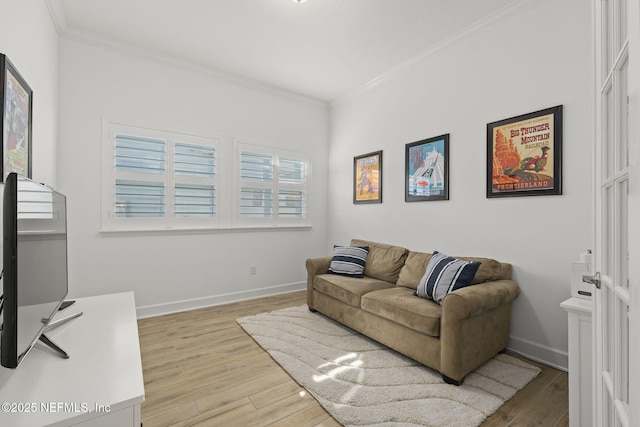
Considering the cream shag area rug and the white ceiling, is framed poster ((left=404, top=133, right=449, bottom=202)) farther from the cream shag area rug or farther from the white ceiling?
the cream shag area rug

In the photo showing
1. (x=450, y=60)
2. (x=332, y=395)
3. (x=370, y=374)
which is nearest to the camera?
(x=332, y=395)

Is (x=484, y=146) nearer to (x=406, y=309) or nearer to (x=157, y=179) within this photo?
(x=406, y=309)

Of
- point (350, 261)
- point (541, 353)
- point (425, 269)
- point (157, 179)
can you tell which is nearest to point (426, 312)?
point (425, 269)

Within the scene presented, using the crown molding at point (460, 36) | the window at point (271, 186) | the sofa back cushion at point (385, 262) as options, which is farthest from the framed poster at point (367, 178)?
the crown molding at point (460, 36)

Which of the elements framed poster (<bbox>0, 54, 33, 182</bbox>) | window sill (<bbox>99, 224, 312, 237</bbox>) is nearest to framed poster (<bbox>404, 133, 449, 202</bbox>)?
window sill (<bbox>99, 224, 312, 237</bbox>)

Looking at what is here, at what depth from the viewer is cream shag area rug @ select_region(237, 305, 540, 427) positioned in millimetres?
1649

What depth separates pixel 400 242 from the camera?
345cm

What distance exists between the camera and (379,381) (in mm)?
1966

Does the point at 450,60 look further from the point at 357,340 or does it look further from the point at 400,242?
the point at 357,340

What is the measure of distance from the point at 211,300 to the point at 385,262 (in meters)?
2.12

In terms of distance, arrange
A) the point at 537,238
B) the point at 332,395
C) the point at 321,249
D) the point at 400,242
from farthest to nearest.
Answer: the point at 321,249 → the point at 400,242 → the point at 537,238 → the point at 332,395

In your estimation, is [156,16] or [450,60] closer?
[156,16]

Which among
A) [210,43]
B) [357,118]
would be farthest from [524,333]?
[210,43]

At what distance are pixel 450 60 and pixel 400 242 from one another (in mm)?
1964
